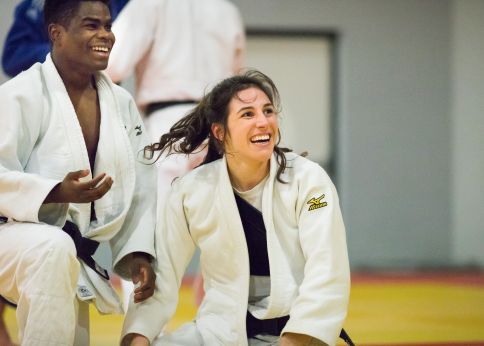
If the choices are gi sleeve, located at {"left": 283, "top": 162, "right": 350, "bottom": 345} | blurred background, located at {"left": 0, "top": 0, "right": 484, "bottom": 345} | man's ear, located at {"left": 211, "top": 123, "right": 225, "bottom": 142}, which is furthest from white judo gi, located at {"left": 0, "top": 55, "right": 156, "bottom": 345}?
blurred background, located at {"left": 0, "top": 0, "right": 484, "bottom": 345}

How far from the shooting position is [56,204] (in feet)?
9.43

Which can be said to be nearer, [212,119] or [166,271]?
[166,271]

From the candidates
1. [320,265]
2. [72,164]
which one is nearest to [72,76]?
[72,164]

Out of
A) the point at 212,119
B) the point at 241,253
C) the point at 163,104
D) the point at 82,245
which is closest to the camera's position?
the point at 82,245

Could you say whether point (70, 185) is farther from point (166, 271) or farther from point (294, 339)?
point (294, 339)

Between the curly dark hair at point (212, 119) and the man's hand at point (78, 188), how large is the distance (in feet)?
1.75

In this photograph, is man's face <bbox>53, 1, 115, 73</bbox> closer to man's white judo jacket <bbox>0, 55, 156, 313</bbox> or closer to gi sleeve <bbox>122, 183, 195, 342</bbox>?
man's white judo jacket <bbox>0, 55, 156, 313</bbox>

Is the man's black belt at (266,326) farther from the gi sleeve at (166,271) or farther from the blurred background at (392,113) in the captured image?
the blurred background at (392,113)

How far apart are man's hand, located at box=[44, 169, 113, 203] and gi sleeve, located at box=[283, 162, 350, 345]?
720mm

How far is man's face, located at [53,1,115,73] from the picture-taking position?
9.93 feet

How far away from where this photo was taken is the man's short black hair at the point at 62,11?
9.95ft

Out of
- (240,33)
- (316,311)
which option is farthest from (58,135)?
(240,33)

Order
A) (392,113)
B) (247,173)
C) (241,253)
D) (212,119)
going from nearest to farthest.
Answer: (241,253), (247,173), (212,119), (392,113)

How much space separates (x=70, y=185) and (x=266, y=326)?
0.88m
